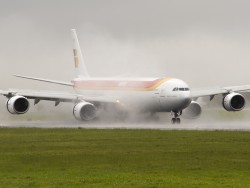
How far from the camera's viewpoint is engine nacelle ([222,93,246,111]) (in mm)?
65688

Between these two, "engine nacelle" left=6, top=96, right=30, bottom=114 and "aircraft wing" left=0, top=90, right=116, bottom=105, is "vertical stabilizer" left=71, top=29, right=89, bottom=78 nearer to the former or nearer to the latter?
"aircraft wing" left=0, top=90, right=116, bottom=105

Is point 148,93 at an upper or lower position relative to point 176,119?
upper

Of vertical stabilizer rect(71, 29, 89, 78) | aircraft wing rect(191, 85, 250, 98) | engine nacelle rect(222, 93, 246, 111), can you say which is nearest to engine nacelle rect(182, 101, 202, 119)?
aircraft wing rect(191, 85, 250, 98)

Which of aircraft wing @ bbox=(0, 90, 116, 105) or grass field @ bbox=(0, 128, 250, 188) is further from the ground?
aircraft wing @ bbox=(0, 90, 116, 105)

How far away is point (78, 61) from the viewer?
286 feet

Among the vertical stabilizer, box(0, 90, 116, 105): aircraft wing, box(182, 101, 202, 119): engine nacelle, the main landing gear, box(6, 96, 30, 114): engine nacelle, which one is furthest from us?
the vertical stabilizer

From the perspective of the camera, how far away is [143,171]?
27.9 m

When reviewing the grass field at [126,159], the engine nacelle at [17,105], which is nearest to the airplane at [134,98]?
the engine nacelle at [17,105]

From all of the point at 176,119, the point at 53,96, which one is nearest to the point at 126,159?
the point at 176,119

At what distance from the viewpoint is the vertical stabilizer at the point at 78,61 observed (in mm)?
86062

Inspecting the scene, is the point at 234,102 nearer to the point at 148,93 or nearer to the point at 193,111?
the point at 193,111

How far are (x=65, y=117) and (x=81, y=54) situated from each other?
364 inches

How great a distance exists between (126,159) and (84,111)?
33693 mm

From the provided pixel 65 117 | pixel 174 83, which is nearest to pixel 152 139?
pixel 174 83
